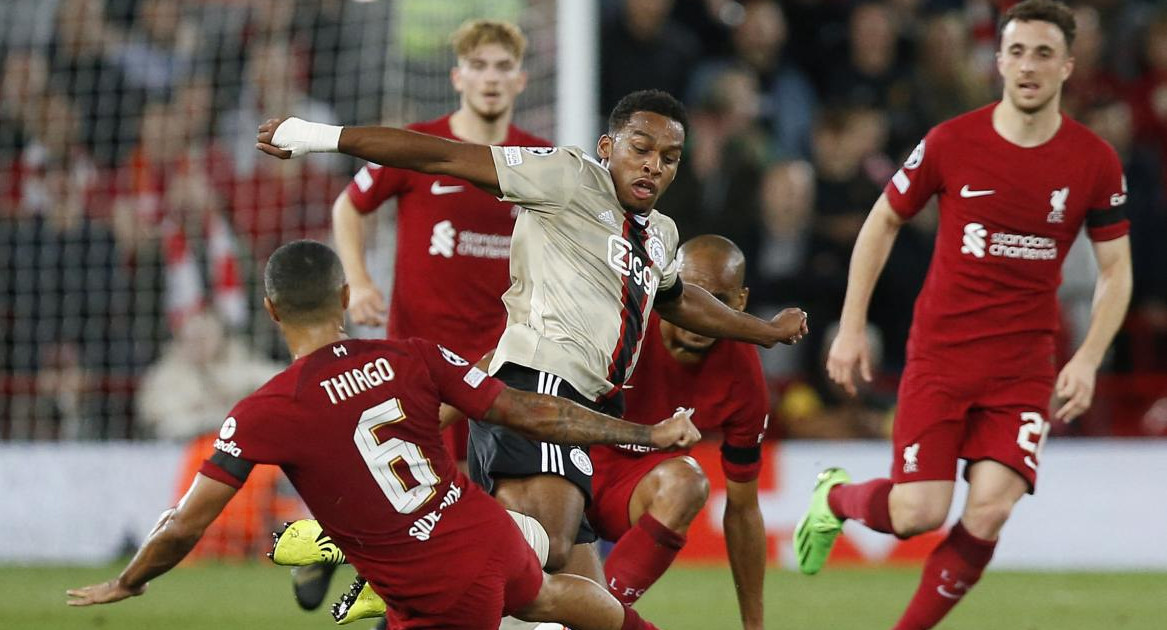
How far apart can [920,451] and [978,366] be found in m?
0.40

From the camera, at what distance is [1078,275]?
1109 cm

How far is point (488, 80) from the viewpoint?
675 cm

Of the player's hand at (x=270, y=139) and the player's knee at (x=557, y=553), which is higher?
the player's hand at (x=270, y=139)

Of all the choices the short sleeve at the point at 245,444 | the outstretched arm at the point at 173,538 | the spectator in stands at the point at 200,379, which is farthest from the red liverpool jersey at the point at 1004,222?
the spectator in stands at the point at 200,379

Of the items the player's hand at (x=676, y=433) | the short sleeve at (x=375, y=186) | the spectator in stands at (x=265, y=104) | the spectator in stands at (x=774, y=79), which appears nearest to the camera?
the player's hand at (x=676, y=433)

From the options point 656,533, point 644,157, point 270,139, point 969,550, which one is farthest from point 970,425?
point 270,139

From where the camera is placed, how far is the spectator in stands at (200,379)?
10.8 meters

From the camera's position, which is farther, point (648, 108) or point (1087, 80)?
point (1087, 80)

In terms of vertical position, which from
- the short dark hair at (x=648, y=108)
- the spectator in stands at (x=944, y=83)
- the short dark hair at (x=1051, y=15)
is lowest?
the short dark hair at (x=648, y=108)

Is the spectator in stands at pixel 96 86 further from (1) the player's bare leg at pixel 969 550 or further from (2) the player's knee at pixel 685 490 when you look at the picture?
(1) the player's bare leg at pixel 969 550

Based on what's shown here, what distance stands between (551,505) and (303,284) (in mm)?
1142

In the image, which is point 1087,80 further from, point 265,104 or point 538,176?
point 538,176

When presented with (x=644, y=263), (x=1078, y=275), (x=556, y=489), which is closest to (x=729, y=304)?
(x=644, y=263)

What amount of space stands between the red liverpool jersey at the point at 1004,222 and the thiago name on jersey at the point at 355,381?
8.51ft
